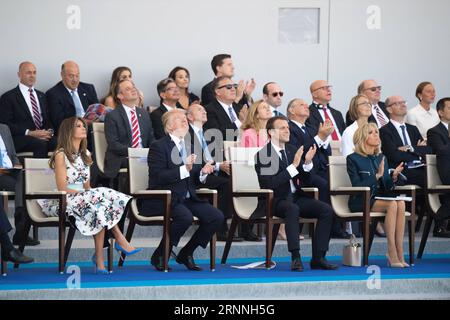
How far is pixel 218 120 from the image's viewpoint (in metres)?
9.35

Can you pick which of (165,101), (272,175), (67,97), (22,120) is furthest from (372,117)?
(22,120)

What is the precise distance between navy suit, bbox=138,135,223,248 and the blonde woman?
1.33 meters

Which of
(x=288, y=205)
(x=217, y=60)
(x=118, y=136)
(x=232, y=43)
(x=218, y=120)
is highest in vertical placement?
(x=232, y=43)

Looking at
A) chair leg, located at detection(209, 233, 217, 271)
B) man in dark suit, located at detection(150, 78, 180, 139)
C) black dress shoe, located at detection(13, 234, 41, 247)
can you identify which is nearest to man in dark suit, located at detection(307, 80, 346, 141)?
man in dark suit, located at detection(150, 78, 180, 139)

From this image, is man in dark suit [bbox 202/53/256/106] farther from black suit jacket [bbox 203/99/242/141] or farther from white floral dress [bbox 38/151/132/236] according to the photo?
white floral dress [bbox 38/151/132/236]

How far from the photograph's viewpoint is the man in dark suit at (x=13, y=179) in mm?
7777

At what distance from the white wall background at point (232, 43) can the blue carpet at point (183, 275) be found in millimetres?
3117

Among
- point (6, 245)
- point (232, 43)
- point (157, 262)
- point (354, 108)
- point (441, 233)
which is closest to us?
point (6, 245)

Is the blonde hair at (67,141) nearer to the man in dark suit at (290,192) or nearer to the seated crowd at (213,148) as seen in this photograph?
the seated crowd at (213,148)

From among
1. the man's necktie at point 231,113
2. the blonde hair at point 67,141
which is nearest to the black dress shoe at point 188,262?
the blonde hair at point 67,141

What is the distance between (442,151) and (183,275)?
9.82 ft

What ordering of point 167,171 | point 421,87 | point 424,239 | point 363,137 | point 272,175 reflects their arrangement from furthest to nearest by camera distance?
point 421,87, point 424,239, point 363,137, point 272,175, point 167,171

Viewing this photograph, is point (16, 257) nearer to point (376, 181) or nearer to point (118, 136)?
point (118, 136)
